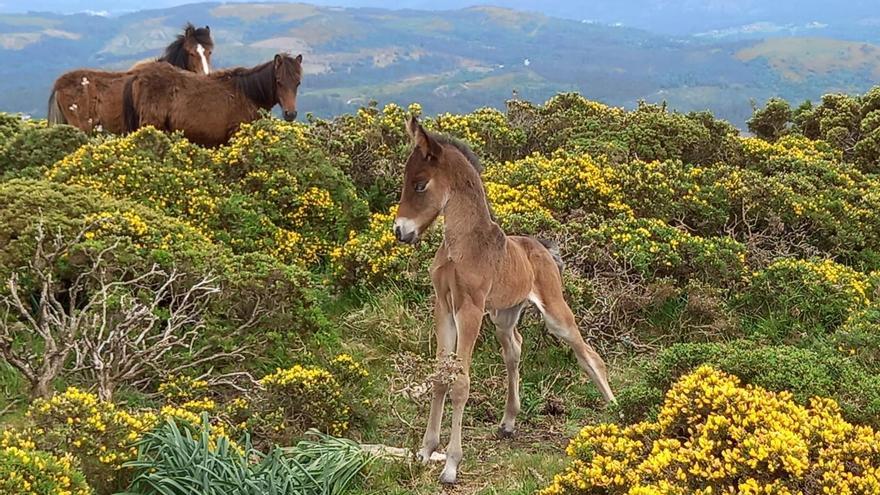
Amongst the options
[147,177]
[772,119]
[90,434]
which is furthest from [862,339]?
[772,119]

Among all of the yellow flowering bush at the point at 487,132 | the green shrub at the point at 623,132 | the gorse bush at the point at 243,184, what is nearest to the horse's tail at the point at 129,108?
the gorse bush at the point at 243,184

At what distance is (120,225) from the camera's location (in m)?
6.98

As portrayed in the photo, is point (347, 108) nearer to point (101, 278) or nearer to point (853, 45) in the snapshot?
point (853, 45)

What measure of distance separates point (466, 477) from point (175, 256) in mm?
3035

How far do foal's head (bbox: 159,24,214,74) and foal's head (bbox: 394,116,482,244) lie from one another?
29.8ft

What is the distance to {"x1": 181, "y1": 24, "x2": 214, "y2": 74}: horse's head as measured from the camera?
13398mm

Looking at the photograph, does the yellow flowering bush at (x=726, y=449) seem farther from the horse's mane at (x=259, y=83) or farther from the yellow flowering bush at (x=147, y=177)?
the horse's mane at (x=259, y=83)

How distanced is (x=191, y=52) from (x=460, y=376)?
32.2ft

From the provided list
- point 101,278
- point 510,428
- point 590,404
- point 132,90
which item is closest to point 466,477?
point 510,428

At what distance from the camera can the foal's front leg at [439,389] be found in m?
5.38

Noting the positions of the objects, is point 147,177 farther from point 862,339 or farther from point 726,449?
point 862,339

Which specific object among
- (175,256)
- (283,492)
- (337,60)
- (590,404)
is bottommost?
(337,60)

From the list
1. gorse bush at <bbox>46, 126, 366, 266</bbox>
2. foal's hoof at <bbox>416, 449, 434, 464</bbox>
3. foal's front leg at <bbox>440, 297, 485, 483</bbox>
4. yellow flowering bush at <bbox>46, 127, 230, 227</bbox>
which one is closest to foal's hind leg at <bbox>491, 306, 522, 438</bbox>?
foal's front leg at <bbox>440, 297, 485, 483</bbox>

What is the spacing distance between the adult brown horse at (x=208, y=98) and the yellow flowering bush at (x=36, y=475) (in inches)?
305
